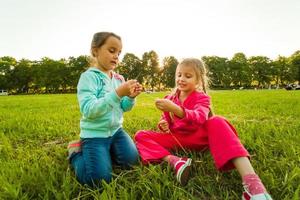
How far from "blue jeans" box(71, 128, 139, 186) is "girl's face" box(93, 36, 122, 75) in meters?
0.77

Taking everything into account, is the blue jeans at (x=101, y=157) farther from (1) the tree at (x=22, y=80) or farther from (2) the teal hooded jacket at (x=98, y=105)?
(1) the tree at (x=22, y=80)

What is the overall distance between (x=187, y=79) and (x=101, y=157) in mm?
1271

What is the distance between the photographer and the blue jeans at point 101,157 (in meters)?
2.74

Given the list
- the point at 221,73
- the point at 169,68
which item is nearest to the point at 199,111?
the point at 169,68

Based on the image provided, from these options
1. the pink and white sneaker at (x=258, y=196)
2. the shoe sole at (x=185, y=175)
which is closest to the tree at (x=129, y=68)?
the shoe sole at (x=185, y=175)

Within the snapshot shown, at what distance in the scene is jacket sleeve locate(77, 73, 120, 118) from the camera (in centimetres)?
278

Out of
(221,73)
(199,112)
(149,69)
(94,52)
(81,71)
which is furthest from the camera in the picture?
(221,73)

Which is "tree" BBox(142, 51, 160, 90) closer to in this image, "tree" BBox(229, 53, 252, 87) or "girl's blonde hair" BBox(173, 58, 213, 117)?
"girl's blonde hair" BBox(173, 58, 213, 117)

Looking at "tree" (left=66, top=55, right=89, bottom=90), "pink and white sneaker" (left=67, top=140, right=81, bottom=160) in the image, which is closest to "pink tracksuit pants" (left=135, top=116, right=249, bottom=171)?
"pink and white sneaker" (left=67, top=140, right=81, bottom=160)

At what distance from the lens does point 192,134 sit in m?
3.21

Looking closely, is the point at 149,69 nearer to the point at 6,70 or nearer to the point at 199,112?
the point at 199,112

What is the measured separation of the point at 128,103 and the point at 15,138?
2436 mm

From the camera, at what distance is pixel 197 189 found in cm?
252

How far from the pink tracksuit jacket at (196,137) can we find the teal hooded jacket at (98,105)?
1.44 ft
